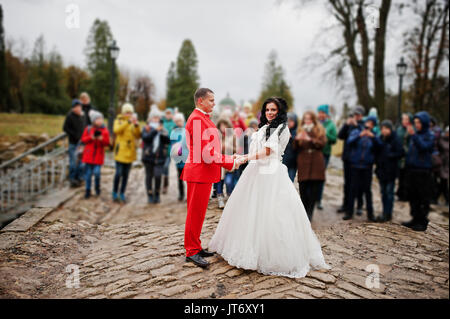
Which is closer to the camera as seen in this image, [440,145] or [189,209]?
[189,209]

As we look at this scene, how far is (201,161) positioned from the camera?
11.3 ft

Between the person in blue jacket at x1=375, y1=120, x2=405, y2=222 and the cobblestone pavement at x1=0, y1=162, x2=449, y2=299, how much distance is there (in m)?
1.29

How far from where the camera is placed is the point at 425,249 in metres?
4.18

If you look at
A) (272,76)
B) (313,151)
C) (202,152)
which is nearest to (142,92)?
(313,151)

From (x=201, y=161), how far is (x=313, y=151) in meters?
3.00

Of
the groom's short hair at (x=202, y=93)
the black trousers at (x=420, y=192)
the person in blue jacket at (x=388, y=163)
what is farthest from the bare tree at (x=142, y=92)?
the black trousers at (x=420, y=192)

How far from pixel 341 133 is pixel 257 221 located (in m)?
4.40

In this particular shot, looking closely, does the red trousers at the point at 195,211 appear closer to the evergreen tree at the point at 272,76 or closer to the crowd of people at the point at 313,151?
the crowd of people at the point at 313,151

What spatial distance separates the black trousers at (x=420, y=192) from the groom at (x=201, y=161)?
4.12 metres

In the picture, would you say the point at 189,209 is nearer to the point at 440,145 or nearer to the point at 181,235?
the point at 181,235

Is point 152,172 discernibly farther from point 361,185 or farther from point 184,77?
point 361,185

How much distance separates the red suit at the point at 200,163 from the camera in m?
3.40

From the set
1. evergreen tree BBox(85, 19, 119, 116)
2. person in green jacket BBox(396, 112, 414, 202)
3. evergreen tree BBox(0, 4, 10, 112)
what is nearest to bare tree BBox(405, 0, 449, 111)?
person in green jacket BBox(396, 112, 414, 202)
